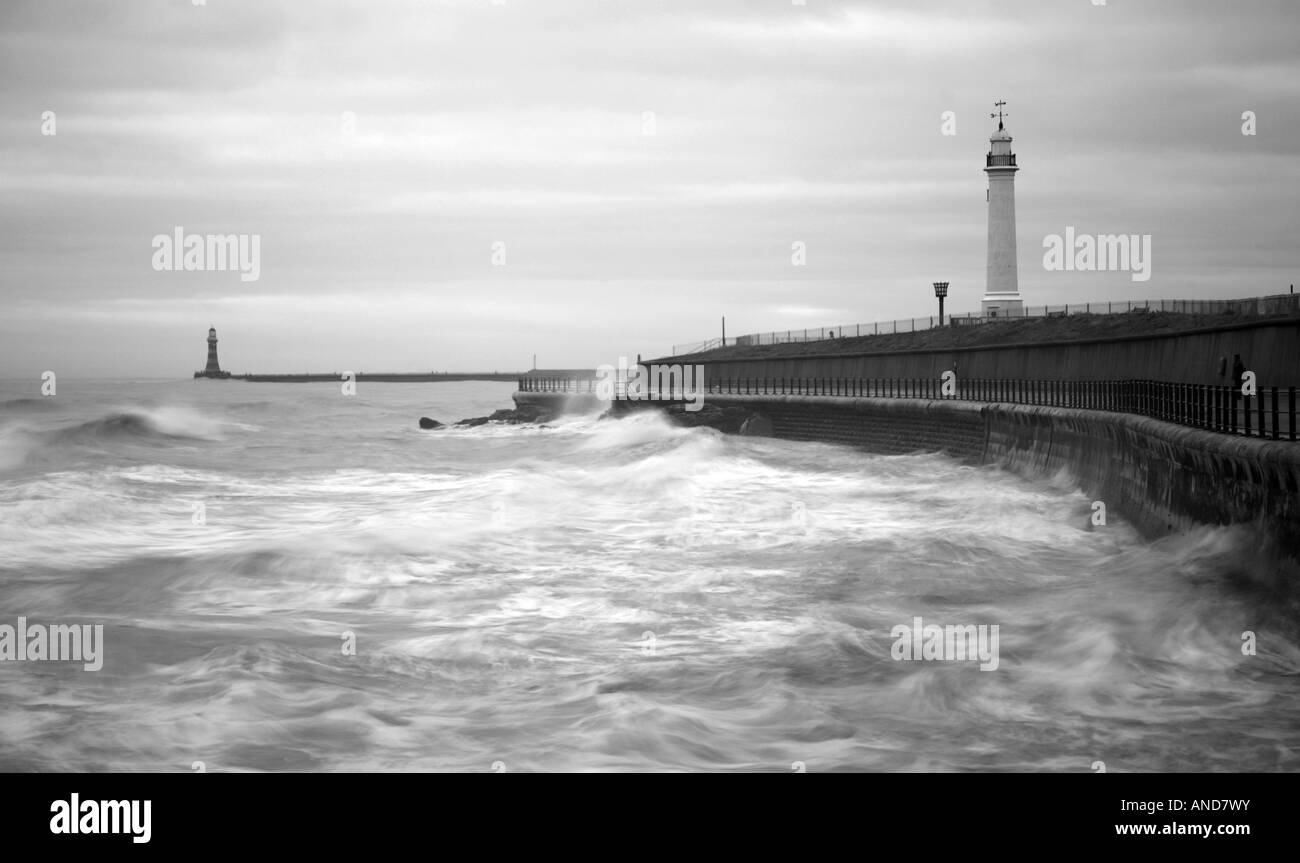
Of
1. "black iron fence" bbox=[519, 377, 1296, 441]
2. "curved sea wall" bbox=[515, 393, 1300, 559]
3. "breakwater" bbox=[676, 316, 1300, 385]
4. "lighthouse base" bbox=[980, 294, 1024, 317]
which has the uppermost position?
"lighthouse base" bbox=[980, 294, 1024, 317]

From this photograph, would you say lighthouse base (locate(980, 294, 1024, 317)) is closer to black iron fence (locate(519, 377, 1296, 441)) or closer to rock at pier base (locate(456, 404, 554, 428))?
black iron fence (locate(519, 377, 1296, 441))

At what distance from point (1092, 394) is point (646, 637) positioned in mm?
20321

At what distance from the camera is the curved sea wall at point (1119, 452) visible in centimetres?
1313

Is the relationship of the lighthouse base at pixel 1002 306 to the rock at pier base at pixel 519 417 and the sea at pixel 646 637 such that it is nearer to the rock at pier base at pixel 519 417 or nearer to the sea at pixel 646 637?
the rock at pier base at pixel 519 417

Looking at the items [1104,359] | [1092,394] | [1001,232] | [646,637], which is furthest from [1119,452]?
[1001,232]

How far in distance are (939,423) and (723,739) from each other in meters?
29.1

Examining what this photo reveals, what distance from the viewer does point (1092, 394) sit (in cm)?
2991

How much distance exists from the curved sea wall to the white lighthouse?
87.6 ft

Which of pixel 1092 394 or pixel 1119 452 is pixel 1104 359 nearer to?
pixel 1092 394

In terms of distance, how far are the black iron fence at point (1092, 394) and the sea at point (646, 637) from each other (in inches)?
62.4

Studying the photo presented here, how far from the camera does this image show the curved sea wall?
43.1 ft

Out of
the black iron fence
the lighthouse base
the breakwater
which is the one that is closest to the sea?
the black iron fence
